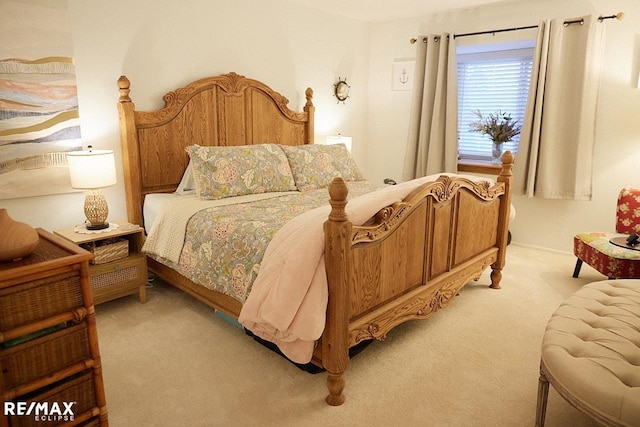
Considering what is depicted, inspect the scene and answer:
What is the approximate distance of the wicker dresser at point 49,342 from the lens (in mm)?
1304

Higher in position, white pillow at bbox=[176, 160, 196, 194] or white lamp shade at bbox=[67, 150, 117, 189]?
white lamp shade at bbox=[67, 150, 117, 189]

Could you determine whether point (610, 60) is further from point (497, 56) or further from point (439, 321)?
point (439, 321)

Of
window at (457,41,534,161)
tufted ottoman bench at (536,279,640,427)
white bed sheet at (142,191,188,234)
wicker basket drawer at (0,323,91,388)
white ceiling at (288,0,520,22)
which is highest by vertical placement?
white ceiling at (288,0,520,22)

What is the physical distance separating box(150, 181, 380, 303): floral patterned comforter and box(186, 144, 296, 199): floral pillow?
0.85 ft

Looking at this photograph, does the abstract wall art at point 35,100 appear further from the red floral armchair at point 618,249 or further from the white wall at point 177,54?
the red floral armchair at point 618,249

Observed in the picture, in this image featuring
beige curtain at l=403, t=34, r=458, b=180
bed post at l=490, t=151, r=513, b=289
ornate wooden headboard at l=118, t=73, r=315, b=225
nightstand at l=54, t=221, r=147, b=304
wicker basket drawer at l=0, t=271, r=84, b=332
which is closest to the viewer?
wicker basket drawer at l=0, t=271, r=84, b=332

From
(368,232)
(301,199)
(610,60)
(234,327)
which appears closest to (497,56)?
(610,60)

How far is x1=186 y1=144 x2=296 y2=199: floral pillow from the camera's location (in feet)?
10.0

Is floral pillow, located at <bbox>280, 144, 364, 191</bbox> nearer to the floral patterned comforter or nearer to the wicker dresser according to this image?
the floral patterned comforter

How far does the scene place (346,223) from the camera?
1.82 meters

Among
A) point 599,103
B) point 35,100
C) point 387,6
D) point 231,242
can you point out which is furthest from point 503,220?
point 35,100

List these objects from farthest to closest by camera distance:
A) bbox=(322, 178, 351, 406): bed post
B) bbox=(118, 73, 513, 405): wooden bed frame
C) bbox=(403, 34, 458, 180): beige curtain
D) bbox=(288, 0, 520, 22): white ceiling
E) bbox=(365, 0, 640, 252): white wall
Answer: bbox=(403, 34, 458, 180): beige curtain
bbox=(288, 0, 520, 22): white ceiling
bbox=(365, 0, 640, 252): white wall
bbox=(118, 73, 513, 405): wooden bed frame
bbox=(322, 178, 351, 406): bed post

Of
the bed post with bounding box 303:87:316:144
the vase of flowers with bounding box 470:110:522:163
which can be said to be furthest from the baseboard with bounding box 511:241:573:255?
the bed post with bounding box 303:87:316:144

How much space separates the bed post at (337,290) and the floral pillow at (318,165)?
1.72 meters
